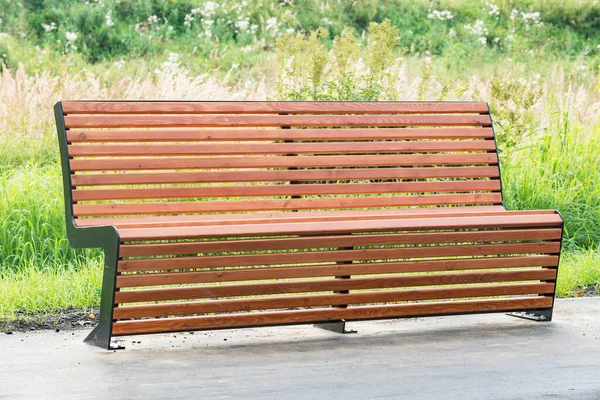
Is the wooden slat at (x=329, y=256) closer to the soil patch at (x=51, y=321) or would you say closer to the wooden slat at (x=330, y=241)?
the wooden slat at (x=330, y=241)

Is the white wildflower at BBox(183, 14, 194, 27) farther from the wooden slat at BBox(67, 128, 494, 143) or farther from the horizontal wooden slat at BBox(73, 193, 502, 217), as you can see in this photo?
the horizontal wooden slat at BBox(73, 193, 502, 217)

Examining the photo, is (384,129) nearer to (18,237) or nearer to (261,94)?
(18,237)

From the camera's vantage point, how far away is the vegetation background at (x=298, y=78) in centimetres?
614

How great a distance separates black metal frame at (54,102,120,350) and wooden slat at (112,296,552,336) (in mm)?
79

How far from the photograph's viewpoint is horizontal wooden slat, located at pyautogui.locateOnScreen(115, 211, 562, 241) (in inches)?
156

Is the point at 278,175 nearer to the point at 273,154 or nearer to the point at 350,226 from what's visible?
the point at 273,154

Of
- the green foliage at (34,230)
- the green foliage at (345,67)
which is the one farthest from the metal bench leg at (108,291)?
the green foliage at (345,67)

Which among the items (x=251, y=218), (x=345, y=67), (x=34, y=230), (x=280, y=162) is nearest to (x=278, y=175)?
(x=280, y=162)

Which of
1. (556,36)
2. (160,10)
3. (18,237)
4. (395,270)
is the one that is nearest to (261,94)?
(18,237)

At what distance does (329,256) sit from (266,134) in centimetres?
88

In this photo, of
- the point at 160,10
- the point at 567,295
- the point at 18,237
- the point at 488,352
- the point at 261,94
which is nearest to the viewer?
the point at 488,352

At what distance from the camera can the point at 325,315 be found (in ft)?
14.3

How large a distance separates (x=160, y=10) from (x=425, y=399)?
13322 mm

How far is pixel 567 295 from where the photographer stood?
562 centimetres
